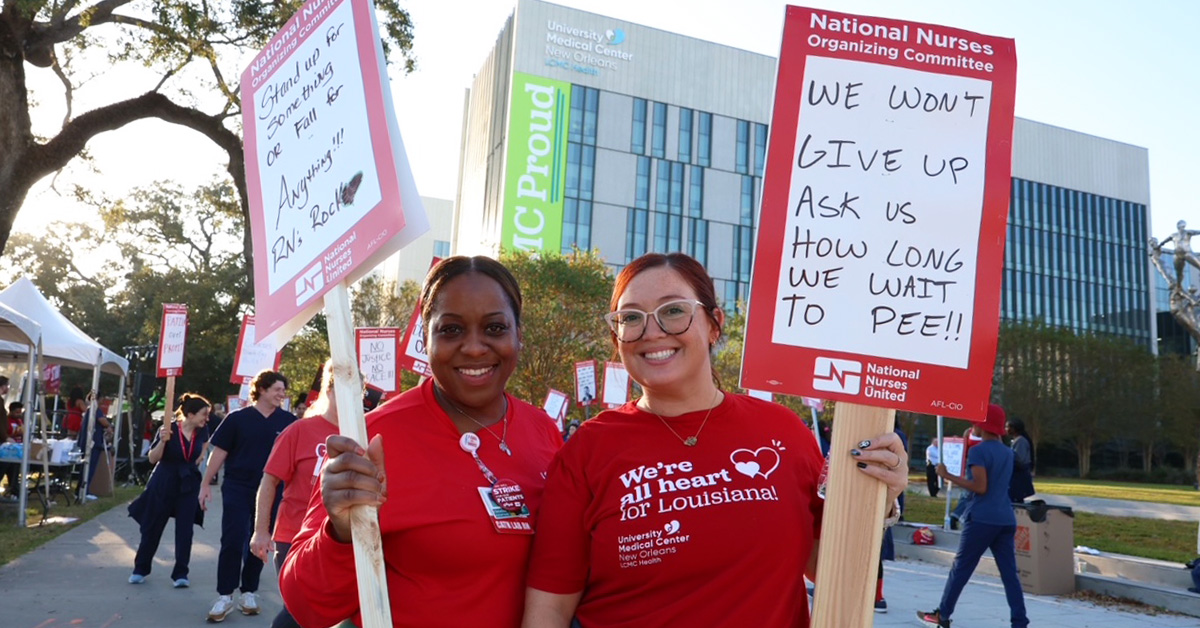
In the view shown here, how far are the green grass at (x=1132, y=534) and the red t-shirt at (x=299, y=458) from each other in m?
11.4

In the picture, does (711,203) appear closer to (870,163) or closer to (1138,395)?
(1138,395)

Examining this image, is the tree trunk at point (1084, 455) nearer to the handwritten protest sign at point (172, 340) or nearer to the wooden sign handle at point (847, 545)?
the handwritten protest sign at point (172, 340)

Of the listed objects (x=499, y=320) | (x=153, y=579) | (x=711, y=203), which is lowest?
(x=153, y=579)

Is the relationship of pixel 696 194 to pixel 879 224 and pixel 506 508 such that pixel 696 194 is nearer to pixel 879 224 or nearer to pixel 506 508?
pixel 879 224

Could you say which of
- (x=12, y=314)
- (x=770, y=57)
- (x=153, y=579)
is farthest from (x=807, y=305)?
(x=770, y=57)

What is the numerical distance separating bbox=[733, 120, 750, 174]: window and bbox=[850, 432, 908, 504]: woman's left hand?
69270 mm

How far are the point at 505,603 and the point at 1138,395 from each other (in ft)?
180

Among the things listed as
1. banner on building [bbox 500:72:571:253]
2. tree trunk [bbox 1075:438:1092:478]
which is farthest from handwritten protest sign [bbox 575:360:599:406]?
banner on building [bbox 500:72:571:253]

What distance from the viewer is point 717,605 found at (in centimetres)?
220

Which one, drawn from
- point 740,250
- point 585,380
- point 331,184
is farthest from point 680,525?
point 740,250

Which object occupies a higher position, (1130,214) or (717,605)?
(1130,214)

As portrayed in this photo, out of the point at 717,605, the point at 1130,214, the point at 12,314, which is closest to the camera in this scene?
the point at 717,605

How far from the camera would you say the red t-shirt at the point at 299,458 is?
6.10m

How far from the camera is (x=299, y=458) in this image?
6.23m
